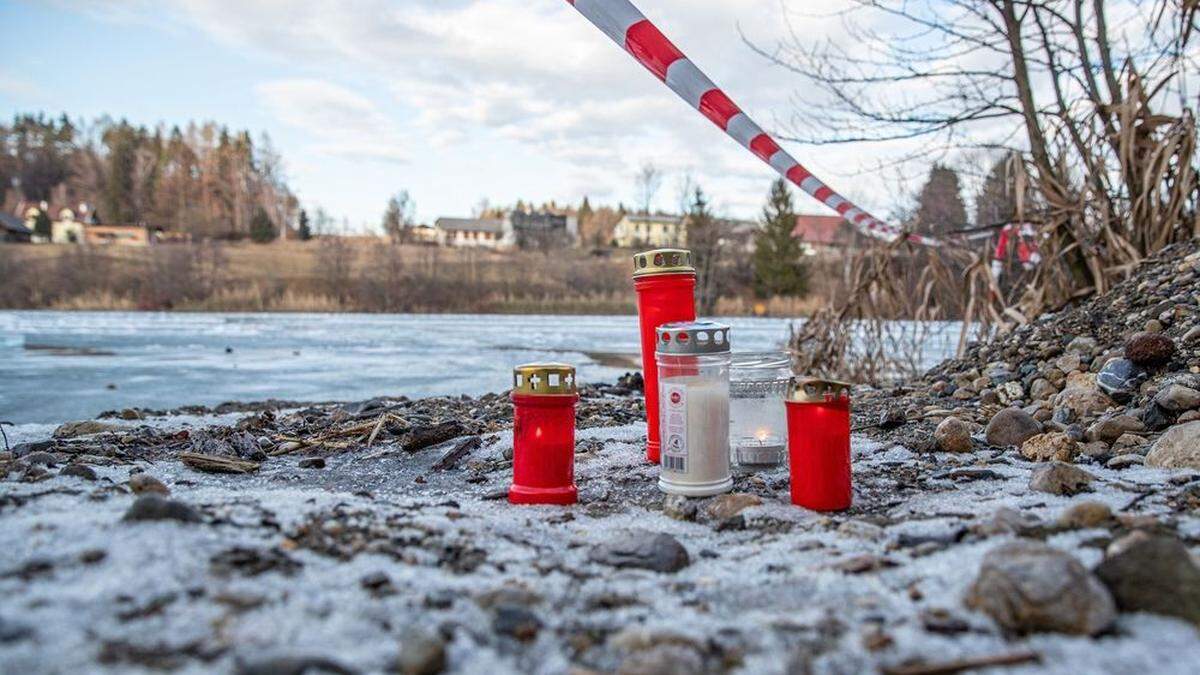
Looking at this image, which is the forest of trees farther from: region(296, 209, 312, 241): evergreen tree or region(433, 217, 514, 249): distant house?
region(433, 217, 514, 249): distant house

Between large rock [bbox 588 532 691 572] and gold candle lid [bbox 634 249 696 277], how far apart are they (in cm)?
129

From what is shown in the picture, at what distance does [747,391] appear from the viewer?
3.09 metres

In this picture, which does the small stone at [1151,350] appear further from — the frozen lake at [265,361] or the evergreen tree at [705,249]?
the evergreen tree at [705,249]

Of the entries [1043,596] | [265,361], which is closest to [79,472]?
[1043,596]

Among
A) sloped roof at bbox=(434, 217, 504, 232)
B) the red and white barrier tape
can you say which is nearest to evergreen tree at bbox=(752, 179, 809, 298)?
the red and white barrier tape

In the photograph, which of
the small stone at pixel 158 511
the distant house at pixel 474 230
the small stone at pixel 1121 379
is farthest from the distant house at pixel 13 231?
the small stone at pixel 1121 379

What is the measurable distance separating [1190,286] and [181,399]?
23.7 feet

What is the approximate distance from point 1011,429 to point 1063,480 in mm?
975

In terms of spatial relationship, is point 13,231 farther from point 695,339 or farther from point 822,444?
point 822,444

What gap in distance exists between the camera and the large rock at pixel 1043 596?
129 cm

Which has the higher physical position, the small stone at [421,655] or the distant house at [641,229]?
the distant house at [641,229]

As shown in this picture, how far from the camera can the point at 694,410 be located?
99.4 inches

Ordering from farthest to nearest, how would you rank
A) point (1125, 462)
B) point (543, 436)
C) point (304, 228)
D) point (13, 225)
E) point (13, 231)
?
1. point (304, 228)
2. point (13, 225)
3. point (13, 231)
4. point (1125, 462)
5. point (543, 436)

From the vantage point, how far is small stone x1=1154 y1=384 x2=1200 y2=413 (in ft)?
9.89
